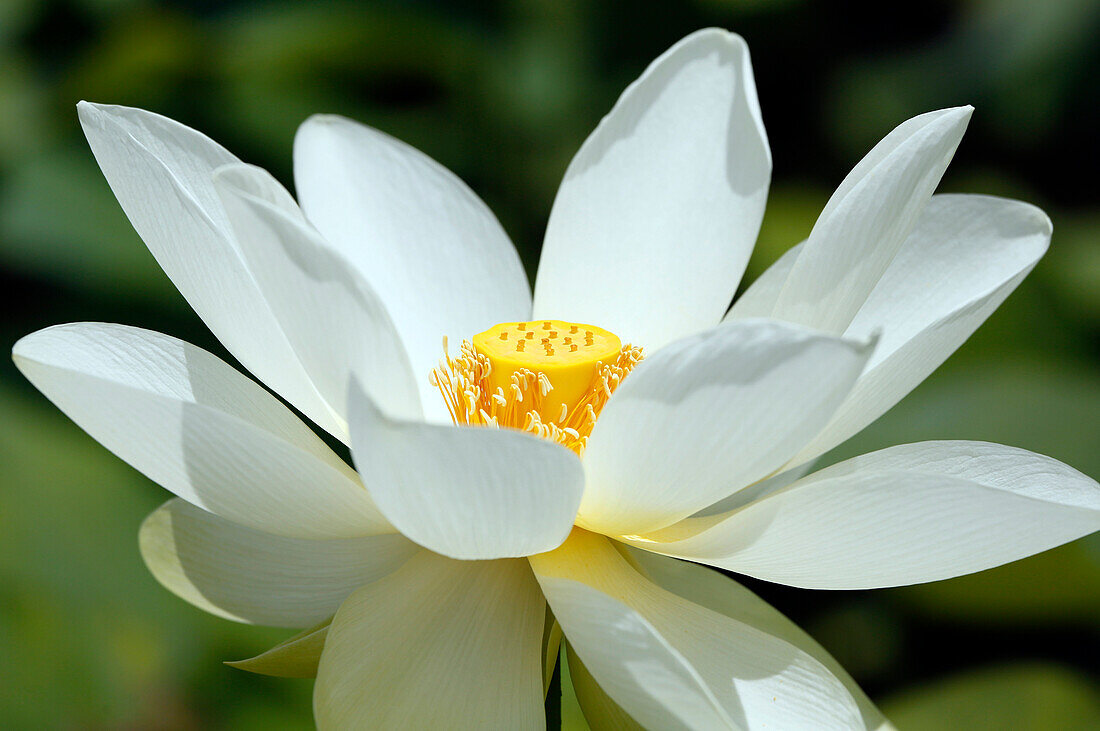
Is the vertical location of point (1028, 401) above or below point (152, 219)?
below

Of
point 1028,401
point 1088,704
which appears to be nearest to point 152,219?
point 1088,704

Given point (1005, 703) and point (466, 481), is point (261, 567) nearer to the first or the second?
point (466, 481)

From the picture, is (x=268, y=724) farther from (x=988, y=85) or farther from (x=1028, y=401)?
(x=988, y=85)

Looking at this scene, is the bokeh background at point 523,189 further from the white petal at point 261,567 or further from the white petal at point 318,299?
the white petal at point 318,299

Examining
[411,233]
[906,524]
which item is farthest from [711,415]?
[411,233]

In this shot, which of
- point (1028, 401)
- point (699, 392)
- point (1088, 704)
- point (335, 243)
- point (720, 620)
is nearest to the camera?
point (699, 392)

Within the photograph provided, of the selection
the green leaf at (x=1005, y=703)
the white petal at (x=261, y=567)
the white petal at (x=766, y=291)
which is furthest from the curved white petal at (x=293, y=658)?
the green leaf at (x=1005, y=703)
